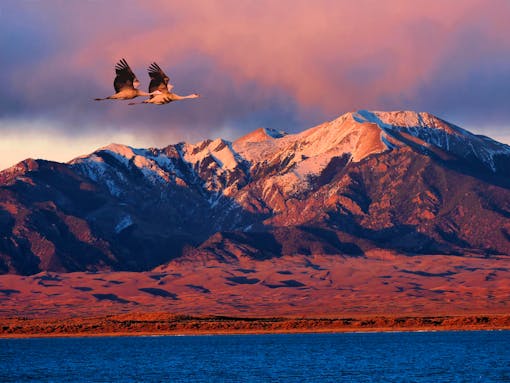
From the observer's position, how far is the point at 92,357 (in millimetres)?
185500

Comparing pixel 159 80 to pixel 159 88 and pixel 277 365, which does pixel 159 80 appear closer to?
pixel 159 88

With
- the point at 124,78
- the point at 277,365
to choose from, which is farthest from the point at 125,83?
the point at 277,365

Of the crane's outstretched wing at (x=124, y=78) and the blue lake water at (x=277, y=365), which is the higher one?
the crane's outstretched wing at (x=124, y=78)

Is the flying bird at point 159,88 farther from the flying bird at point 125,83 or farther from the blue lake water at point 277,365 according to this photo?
the blue lake water at point 277,365

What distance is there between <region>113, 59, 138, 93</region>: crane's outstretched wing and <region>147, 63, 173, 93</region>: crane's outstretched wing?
1.33 metres

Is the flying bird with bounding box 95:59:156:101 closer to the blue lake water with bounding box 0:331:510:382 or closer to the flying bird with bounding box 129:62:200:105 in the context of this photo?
the flying bird with bounding box 129:62:200:105

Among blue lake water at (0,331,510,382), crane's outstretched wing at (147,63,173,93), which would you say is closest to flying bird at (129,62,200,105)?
crane's outstretched wing at (147,63,173,93)

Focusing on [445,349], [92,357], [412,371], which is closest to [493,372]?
[412,371]

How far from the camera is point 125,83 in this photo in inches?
2522

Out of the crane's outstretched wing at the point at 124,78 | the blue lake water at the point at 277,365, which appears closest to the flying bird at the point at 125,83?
the crane's outstretched wing at the point at 124,78

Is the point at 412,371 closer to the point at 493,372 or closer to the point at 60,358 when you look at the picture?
the point at 493,372

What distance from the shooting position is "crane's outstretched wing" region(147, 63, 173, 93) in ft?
212

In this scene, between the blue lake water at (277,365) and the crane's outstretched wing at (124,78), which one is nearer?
the crane's outstretched wing at (124,78)

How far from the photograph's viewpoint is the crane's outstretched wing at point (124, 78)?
63344 millimetres
